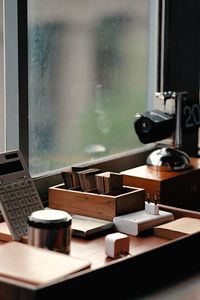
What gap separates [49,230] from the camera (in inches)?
69.8

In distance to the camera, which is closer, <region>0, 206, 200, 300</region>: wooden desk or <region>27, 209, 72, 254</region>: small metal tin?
<region>0, 206, 200, 300</region>: wooden desk

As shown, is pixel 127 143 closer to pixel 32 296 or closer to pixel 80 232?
pixel 80 232

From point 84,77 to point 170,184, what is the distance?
0.45 m

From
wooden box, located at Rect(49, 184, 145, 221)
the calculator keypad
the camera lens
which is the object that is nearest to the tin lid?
the calculator keypad

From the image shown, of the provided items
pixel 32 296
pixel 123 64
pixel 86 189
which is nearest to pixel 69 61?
pixel 123 64

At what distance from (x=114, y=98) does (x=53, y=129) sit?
359mm

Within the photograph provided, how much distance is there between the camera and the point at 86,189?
2.15 metres

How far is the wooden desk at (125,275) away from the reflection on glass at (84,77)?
0.57m

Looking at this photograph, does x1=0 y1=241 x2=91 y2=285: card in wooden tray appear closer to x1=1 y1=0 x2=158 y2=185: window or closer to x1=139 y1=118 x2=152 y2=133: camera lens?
x1=1 y1=0 x2=158 y2=185: window

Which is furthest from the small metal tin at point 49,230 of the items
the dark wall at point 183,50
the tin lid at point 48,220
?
the dark wall at point 183,50

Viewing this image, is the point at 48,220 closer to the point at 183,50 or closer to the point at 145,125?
the point at 145,125

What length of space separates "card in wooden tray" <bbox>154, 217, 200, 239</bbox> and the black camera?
0.47 m

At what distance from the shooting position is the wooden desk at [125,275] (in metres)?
1.47

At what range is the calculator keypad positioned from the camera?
1904mm
